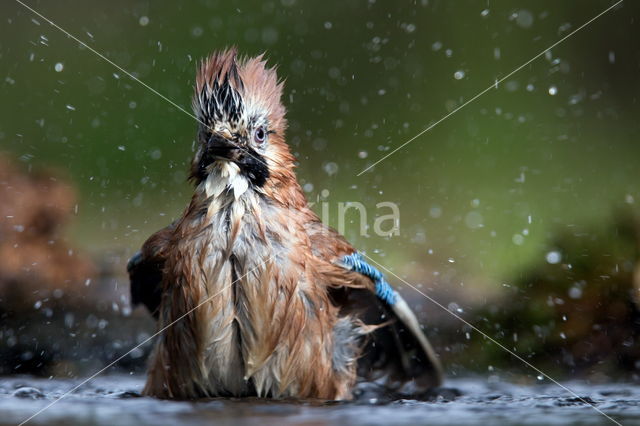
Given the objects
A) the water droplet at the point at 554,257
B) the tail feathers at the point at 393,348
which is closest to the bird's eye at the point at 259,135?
the tail feathers at the point at 393,348

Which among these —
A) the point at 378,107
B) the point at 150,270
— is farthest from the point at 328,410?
the point at 378,107

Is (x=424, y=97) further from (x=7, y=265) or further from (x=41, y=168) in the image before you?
(x=7, y=265)

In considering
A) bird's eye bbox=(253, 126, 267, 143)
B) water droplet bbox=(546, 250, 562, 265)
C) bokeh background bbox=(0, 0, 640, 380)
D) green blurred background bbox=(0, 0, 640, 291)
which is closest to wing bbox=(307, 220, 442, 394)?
bird's eye bbox=(253, 126, 267, 143)

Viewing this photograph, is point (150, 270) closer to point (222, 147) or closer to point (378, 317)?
point (222, 147)

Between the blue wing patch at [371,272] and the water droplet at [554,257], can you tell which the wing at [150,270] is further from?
the water droplet at [554,257]

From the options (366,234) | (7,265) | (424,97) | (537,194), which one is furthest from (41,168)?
(537,194)
